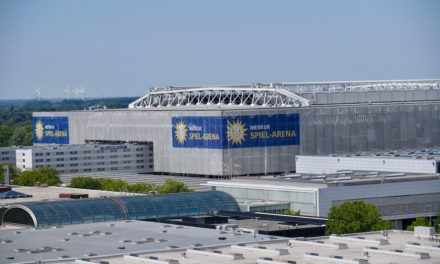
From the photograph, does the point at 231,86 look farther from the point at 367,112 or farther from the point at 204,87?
the point at 367,112

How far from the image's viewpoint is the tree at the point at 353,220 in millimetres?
63125

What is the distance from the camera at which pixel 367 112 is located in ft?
359

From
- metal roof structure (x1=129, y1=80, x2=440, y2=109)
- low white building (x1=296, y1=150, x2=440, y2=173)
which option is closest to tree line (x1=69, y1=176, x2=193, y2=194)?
low white building (x1=296, y1=150, x2=440, y2=173)

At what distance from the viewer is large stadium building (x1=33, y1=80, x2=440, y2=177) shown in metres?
104

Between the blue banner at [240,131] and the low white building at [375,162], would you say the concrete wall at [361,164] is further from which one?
the blue banner at [240,131]

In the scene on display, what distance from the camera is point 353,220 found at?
6400 centimetres

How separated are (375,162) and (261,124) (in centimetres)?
1475

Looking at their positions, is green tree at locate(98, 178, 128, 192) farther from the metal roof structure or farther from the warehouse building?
the metal roof structure

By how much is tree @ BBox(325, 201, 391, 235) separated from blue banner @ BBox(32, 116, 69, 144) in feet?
203

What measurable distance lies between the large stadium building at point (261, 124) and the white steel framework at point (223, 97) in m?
0.10

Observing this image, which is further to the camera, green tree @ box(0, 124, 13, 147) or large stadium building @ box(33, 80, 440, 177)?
green tree @ box(0, 124, 13, 147)

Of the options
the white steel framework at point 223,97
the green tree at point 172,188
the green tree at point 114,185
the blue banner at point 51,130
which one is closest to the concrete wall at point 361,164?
the green tree at point 172,188

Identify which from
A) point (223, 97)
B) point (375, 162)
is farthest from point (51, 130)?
point (375, 162)

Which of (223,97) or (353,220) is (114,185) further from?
(353,220)
